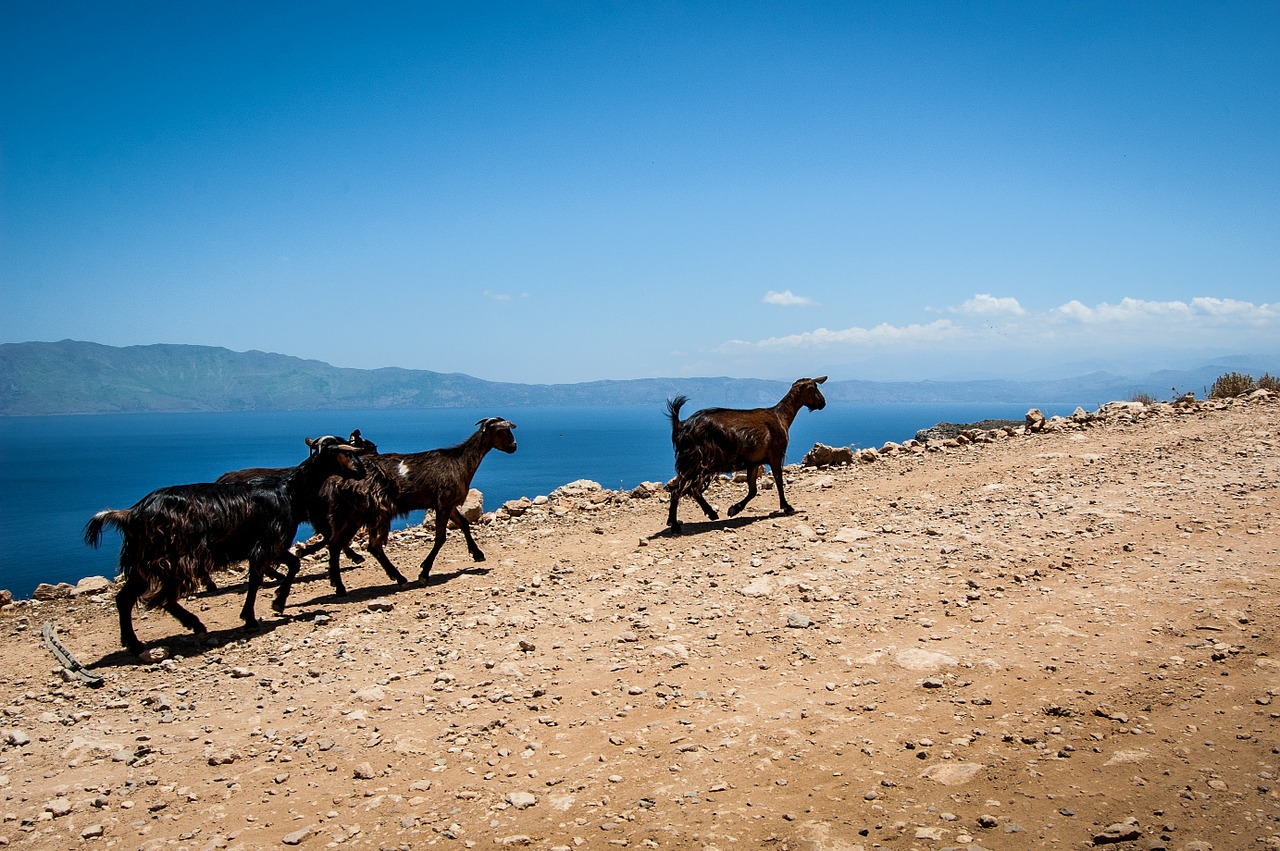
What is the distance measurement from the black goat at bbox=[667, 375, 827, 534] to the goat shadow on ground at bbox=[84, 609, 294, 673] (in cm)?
594

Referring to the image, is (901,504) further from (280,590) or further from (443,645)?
(280,590)

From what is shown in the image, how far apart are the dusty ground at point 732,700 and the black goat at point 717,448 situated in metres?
1.52

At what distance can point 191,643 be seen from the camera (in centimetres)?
830

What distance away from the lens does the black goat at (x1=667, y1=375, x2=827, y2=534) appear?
11.9m

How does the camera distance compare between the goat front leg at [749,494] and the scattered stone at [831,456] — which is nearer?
the goat front leg at [749,494]

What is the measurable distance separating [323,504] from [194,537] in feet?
6.19

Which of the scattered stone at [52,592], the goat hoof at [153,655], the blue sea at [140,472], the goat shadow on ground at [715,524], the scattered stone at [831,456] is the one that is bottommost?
the blue sea at [140,472]

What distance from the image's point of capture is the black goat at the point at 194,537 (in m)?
7.74

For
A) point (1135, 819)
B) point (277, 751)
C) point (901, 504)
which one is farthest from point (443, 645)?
point (901, 504)

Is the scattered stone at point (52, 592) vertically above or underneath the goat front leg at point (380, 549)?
underneath

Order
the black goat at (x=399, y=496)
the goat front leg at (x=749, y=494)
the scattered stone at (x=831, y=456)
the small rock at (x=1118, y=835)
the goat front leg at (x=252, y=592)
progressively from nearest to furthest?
the small rock at (x=1118, y=835) → the goat front leg at (x=252, y=592) → the black goat at (x=399, y=496) → the goat front leg at (x=749, y=494) → the scattered stone at (x=831, y=456)

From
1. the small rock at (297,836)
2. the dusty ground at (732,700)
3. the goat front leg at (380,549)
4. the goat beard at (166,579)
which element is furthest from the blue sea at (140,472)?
the small rock at (297,836)

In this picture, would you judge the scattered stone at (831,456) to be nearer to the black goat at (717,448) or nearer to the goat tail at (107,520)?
the black goat at (717,448)

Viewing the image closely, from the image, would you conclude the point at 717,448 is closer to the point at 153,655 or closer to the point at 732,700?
the point at 732,700
